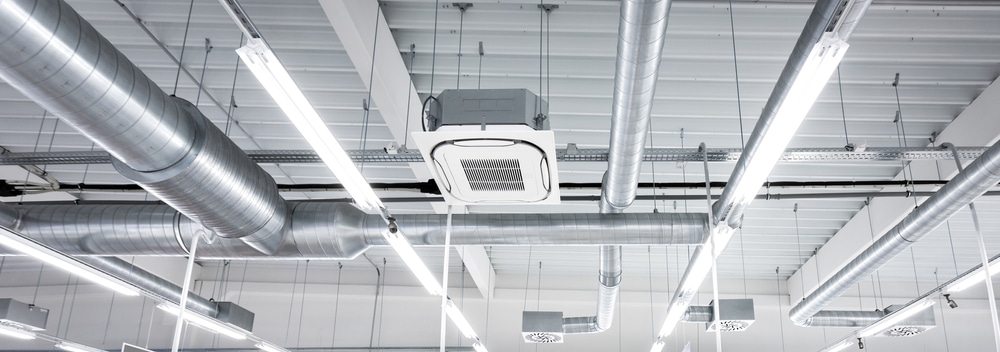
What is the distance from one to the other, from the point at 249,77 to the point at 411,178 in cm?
221

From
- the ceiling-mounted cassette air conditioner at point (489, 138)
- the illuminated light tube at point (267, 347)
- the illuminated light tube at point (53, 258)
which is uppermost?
the ceiling-mounted cassette air conditioner at point (489, 138)

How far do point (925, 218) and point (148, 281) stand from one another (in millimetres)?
7131

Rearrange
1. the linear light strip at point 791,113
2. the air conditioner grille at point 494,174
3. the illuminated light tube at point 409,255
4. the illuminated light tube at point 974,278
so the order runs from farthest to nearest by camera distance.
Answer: the illuminated light tube at point 974,278, the illuminated light tube at point 409,255, the air conditioner grille at point 494,174, the linear light strip at point 791,113

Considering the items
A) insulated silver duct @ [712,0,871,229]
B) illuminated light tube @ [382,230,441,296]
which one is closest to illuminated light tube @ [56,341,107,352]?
illuminated light tube @ [382,230,441,296]

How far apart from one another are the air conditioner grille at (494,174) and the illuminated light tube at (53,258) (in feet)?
9.25

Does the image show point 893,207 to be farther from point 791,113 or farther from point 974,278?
point 791,113

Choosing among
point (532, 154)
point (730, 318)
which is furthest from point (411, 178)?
point (532, 154)

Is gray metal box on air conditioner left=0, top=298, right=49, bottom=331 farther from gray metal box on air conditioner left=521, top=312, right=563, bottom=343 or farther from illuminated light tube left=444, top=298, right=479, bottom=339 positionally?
gray metal box on air conditioner left=521, top=312, right=563, bottom=343

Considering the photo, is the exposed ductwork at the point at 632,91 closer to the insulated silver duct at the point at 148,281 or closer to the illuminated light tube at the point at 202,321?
the illuminated light tube at the point at 202,321

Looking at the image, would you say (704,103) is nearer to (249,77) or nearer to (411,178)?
(411,178)

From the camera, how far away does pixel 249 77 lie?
5.49 m

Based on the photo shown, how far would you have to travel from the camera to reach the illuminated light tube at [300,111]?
8.87 feet

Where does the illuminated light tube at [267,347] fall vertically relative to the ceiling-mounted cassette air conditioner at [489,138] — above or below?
below

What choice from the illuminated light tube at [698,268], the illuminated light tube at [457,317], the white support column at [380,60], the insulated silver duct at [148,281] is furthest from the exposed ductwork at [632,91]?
the insulated silver duct at [148,281]
